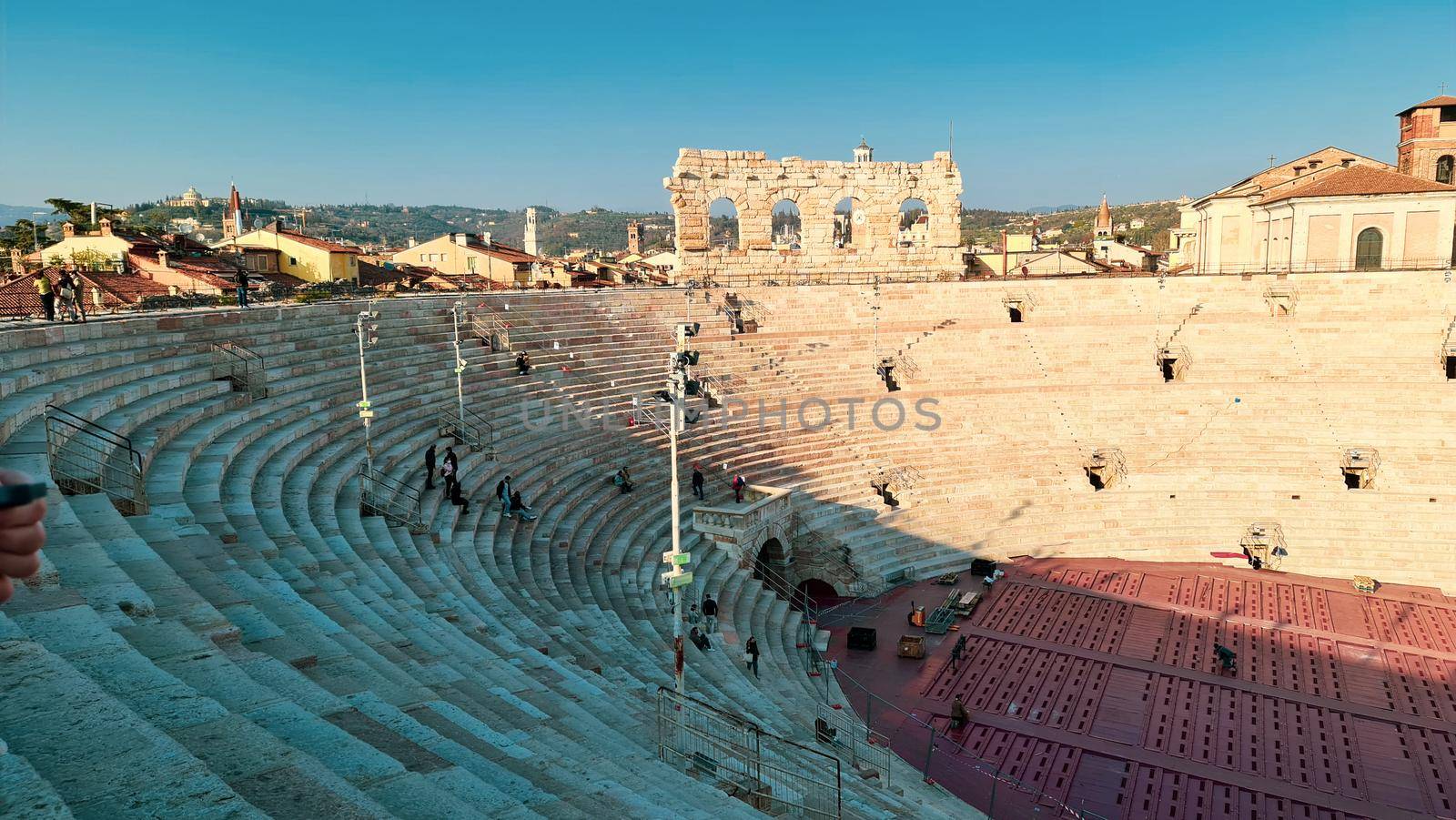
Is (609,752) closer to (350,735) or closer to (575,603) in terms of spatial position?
(350,735)

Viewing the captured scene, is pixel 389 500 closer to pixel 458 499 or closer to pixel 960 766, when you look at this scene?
pixel 458 499

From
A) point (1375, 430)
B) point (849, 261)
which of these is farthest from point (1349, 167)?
point (849, 261)

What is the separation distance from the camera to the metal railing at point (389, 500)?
49.4ft

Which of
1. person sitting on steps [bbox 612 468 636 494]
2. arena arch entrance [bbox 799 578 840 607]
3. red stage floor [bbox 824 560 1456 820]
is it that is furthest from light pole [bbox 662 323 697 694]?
arena arch entrance [bbox 799 578 840 607]

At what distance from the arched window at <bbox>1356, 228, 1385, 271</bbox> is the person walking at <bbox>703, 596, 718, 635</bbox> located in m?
30.8

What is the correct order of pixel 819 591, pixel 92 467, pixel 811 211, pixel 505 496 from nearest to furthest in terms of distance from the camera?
pixel 92 467, pixel 505 496, pixel 819 591, pixel 811 211

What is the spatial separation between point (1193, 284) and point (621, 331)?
20689 mm

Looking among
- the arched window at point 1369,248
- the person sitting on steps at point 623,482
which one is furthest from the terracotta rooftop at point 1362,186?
the person sitting on steps at point 623,482

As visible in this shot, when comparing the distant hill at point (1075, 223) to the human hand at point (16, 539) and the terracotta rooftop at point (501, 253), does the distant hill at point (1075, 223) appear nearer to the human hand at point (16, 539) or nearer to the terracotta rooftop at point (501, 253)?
the terracotta rooftop at point (501, 253)

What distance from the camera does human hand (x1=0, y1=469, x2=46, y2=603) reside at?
9.02 feet

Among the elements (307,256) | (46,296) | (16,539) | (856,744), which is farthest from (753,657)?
(307,256)

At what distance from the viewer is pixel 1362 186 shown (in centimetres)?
3453

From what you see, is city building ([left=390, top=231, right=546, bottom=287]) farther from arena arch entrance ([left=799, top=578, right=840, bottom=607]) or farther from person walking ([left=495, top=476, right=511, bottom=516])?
person walking ([left=495, top=476, right=511, bottom=516])

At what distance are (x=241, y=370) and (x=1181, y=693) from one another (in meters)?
18.5
